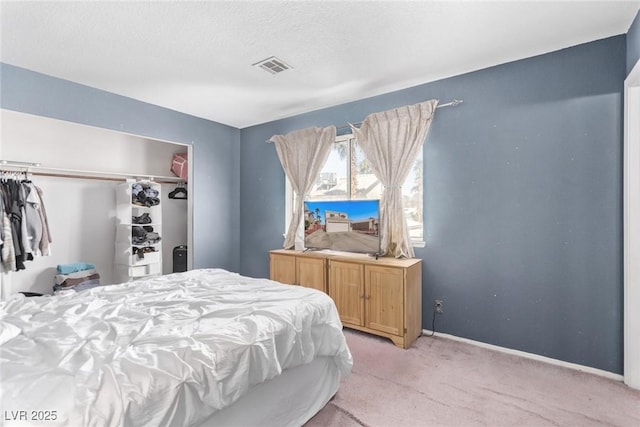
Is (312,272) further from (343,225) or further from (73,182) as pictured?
(73,182)

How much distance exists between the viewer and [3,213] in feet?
9.82

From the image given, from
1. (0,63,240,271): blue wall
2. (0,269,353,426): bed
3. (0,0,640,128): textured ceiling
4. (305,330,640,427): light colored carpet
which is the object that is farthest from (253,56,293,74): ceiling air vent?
(305,330,640,427): light colored carpet

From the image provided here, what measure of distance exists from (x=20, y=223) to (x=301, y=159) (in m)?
2.99

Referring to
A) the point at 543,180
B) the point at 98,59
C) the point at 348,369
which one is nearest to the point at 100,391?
the point at 348,369

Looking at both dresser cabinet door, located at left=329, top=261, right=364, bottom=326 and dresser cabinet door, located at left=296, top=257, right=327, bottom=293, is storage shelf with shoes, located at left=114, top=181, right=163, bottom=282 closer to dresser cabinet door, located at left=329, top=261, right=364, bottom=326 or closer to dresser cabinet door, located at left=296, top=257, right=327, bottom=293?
dresser cabinet door, located at left=296, top=257, right=327, bottom=293

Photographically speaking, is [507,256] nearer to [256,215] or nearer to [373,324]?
[373,324]

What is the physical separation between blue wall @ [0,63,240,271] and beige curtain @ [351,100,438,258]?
2.27m

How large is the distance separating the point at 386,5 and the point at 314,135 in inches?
79.8

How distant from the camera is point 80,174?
3.78 meters

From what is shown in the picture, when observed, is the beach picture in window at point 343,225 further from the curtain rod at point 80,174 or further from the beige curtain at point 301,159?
the curtain rod at point 80,174

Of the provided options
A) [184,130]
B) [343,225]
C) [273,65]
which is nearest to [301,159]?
[343,225]

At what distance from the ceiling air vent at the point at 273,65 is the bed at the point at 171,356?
191 centimetres

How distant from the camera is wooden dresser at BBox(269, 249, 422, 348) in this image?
9.36 ft

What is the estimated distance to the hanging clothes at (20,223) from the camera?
2.98m
